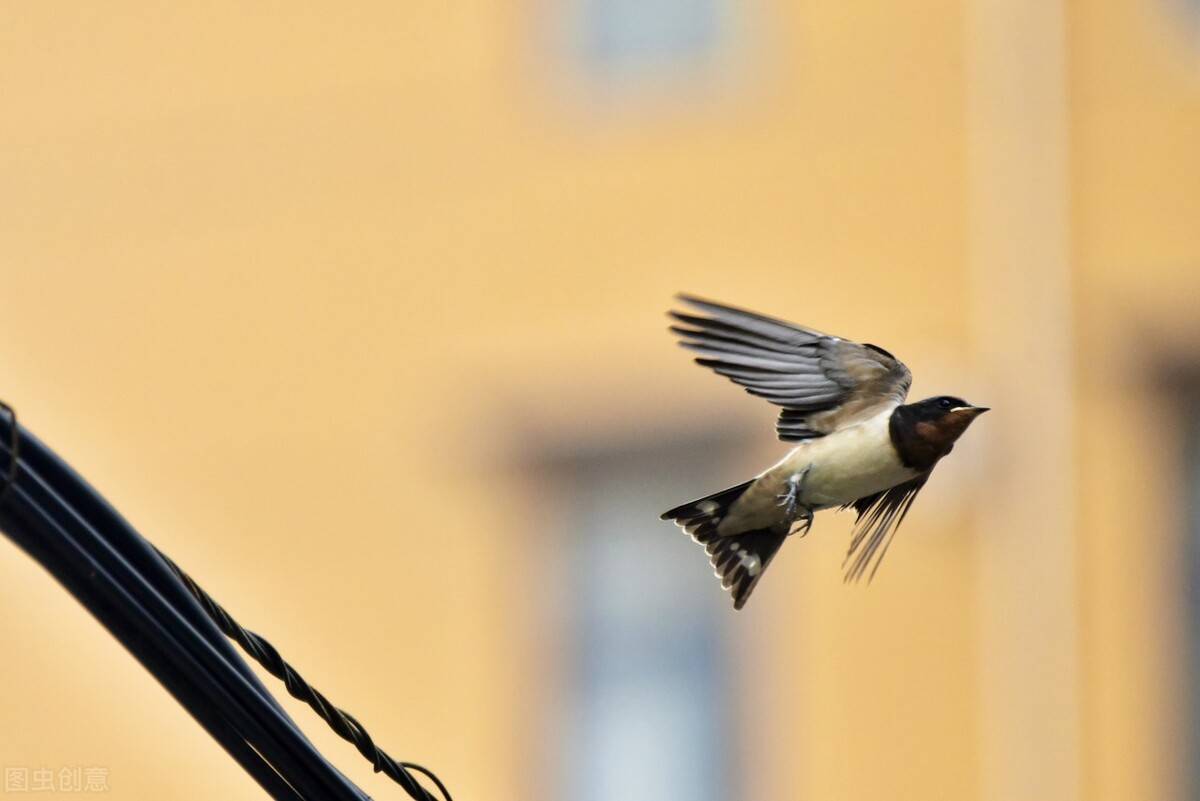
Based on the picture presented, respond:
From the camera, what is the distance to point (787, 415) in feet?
12.6

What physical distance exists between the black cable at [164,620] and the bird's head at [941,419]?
126 centimetres

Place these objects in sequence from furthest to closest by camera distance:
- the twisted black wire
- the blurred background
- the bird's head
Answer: the blurred background < the bird's head < the twisted black wire

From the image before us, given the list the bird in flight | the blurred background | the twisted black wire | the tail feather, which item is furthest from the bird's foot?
the blurred background

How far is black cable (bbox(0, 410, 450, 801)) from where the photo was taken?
2250 mm

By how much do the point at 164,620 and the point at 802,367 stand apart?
169 centimetres


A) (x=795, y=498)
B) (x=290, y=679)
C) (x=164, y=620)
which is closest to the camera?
(x=164, y=620)

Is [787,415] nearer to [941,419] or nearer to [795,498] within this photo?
[795,498]

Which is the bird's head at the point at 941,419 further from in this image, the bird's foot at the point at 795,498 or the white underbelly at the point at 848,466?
the bird's foot at the point at 795,498

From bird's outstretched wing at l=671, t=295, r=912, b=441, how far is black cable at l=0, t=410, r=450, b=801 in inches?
56.4

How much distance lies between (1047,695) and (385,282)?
285 centimetres

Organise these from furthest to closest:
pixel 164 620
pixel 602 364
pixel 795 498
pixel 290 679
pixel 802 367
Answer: pixel 602 364, pixel 802 367, pixel 795 498, pixel 290 679, pixel 164 620

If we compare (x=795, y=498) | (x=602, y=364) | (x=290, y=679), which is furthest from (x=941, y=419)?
(x=602, y=364)

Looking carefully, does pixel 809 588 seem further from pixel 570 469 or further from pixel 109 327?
pixel 109 327

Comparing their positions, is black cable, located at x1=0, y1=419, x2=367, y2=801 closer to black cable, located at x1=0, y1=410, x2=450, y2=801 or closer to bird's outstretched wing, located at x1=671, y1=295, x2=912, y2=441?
black cable, located at x1=0, y1=410, x2=450, y2=801
